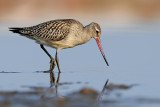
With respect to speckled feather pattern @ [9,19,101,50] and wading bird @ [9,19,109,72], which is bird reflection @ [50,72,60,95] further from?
speckled feather pattern @ [9,19,101,50]

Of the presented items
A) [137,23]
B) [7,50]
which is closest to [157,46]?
[7,50]

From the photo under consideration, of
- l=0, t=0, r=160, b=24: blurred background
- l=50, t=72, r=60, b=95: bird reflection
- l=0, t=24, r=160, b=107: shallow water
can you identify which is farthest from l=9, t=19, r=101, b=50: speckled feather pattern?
l=0, t=0, r=160, b=24: blurred background

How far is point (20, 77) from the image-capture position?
11969mm

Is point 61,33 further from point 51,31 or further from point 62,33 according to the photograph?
point 51,31

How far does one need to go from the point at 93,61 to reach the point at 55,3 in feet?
47.6

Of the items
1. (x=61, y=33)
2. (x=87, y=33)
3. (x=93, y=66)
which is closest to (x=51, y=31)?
(x=61, y=33)

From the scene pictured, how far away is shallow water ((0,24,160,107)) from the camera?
10.6 meters

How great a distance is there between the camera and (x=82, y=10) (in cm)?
2830

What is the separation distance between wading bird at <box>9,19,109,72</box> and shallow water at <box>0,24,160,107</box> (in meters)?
0.58

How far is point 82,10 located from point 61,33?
14.8 m

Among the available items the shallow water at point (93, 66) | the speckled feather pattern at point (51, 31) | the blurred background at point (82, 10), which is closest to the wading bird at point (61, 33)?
the speckled feather pattern at point (51, 31)

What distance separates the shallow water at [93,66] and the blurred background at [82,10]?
6204 mm

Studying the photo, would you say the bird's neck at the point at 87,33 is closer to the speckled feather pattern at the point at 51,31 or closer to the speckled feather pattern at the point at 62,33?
the speckled feather pattern at the point at 62,33

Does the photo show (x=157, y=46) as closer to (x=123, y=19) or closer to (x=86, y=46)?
(x=86, y=46)
